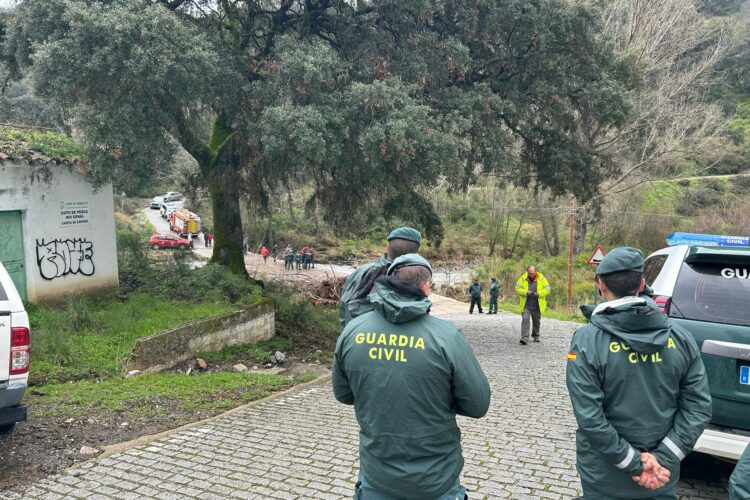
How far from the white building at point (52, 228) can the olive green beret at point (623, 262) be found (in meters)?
9.66

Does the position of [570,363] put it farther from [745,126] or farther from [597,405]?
[745,126]

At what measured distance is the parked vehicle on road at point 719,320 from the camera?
4.12 m

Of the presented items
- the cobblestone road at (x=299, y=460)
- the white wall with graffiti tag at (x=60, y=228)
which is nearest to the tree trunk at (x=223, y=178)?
the white wall with graffiti tag at (x=60, y=228)

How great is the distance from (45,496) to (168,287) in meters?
7.85

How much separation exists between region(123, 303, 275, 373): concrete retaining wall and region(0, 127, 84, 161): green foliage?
3.88 m

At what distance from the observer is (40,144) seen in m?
10.2

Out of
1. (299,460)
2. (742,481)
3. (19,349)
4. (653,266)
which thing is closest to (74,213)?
(19,349)

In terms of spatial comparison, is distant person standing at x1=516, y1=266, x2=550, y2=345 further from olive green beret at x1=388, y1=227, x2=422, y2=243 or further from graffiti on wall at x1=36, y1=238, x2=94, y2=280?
graffiti on wall at x1=36, y1=238, x2=94, y2=280

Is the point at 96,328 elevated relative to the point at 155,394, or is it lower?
elevated

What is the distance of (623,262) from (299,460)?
330 cm

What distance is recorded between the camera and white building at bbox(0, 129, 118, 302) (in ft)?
A: 31.9

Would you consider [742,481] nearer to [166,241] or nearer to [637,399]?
[637,399]

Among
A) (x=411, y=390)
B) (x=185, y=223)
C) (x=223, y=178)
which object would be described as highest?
(x=223, y=178)

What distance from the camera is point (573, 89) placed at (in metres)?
12.9
